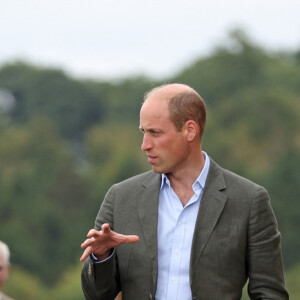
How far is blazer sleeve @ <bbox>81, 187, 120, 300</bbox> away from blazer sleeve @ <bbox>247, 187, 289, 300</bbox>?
2.07 feet

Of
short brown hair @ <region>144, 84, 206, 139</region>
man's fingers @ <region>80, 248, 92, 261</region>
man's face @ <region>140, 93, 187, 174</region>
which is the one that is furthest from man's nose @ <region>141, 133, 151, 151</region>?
man's fingers @ <region>80, 248, 92, 261</region>

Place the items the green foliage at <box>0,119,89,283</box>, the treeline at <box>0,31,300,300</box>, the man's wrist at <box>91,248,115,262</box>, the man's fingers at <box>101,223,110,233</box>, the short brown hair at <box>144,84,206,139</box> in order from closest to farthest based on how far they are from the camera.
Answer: the man's fingers at <box>101,223,110,233</box> → the man's wrist at <box>91,248,115,262</box> → the short brown hair at <box>144,84,206,139</box> → the treeline at <box>0,31,300,300</box> → the green foliage at <box>0,119,89,283</box>

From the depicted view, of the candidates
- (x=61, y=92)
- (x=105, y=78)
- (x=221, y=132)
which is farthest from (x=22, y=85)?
(x=221, y=132)

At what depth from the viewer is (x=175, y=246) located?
6562 mm

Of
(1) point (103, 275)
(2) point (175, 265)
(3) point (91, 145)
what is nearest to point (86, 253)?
(1) point (103, 275)

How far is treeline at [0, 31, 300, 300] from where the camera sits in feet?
262

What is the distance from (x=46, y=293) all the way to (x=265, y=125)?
20630mm

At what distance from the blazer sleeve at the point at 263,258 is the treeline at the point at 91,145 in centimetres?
6132

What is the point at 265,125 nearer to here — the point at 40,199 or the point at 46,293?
the point at 40,199

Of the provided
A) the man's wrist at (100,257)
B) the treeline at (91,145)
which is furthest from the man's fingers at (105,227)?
the treeline at (91,145)

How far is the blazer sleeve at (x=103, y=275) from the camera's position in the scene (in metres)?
6.53

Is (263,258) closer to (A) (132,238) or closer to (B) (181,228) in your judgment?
(B) (181,228)

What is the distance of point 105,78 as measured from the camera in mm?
126938

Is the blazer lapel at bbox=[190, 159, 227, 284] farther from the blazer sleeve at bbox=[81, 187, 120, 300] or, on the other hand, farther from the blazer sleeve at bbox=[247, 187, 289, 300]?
the blazer sleeve at bbox=[81, 187, 120, 300]
